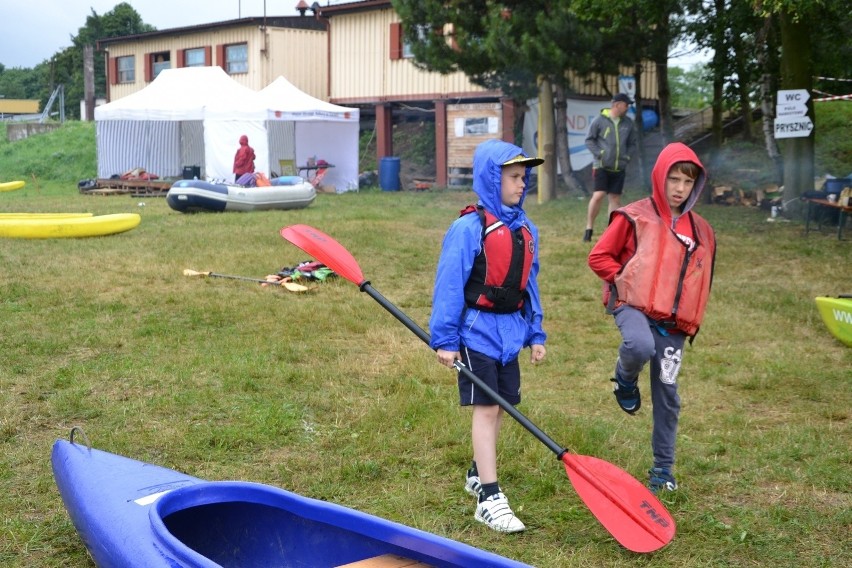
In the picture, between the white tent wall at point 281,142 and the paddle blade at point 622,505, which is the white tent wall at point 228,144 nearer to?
the white tent wall at point 281,142


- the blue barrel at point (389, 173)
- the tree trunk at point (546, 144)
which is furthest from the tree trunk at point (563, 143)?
the blue barrel at point (389, 173)

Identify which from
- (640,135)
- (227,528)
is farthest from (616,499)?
(640,135)

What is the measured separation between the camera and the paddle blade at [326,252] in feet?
14.6

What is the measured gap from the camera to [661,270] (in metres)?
4.13

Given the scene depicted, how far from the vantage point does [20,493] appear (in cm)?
434

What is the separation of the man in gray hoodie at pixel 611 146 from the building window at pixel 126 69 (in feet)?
83.1

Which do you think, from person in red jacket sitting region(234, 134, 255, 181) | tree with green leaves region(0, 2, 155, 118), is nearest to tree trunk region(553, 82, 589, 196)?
person in red jacket sitting region(234, 134, 255, 181)

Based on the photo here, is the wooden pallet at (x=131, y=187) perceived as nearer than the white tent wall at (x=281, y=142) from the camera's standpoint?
Yes

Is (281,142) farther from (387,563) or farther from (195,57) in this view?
(387,563)

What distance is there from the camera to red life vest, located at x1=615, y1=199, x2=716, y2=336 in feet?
13.5

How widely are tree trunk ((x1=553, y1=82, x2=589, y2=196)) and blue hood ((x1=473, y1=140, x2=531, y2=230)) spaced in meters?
17.7

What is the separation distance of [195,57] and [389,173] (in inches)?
394

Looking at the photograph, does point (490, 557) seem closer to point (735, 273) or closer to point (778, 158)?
point (735, 273)

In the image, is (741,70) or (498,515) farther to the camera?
(741,70)
